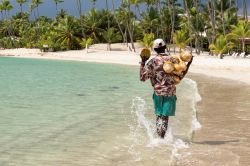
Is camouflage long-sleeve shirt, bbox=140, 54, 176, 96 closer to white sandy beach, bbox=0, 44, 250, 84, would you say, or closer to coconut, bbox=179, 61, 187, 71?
coconut, bbox=179, 61, 187, 71

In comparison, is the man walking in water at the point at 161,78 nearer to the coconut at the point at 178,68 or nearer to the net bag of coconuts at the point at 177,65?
the net bag of coconuts at the point at 177,65

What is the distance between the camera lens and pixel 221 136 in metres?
8.65

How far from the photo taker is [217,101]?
14305mm

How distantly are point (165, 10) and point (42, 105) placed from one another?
50414 millimetres

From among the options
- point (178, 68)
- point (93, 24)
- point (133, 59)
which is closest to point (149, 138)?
point (178, 68)

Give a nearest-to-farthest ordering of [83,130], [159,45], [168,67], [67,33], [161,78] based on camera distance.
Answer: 1. [168,67]
2. [159,45]
3. [161,78]
4. [83,130]
5. [67,33]

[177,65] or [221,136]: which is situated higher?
[177,65]

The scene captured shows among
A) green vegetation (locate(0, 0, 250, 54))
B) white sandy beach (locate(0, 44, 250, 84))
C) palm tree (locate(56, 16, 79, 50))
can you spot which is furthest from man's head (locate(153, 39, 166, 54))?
palm tree (locate(56, 16, 79, 50))

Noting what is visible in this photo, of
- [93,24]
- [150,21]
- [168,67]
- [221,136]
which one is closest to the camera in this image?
[168,67]

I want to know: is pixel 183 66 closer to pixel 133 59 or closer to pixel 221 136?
pixel 221 136

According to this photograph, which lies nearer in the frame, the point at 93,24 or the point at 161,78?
the point at 161,78

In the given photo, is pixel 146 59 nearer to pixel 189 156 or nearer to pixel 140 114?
pixel 189 156

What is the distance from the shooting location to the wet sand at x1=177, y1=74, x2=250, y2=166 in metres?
6.84

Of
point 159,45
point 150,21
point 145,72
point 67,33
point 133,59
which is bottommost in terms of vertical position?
point 133,59
